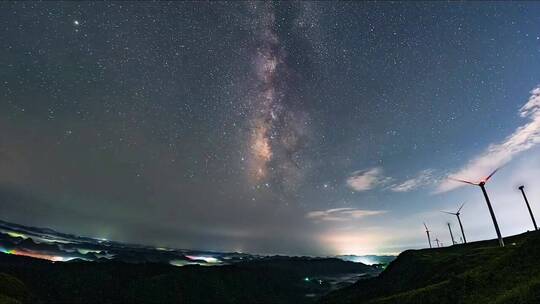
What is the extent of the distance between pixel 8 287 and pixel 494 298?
169195 millimetres

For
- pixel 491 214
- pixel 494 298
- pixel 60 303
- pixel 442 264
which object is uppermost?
pixel 491 214

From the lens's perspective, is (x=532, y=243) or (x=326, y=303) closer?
(x=532, y=243)

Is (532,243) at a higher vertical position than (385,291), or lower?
higher

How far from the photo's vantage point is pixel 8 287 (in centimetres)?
12612

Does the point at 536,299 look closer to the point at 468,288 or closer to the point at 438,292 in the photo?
the point at 468,288

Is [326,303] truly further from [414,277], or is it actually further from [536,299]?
[536,299]

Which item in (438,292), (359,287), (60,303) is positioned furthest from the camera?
(60,303)

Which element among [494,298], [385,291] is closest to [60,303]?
[385,291]

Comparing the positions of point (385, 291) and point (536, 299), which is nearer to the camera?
point (536, 299)

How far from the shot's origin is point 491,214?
341 ft

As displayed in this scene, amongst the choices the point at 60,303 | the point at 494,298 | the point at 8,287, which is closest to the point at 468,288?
the point at 494,298

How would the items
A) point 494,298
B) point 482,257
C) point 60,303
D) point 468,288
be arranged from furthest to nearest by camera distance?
point 60,303 < point 482,257 < point 468,288 < point 494,298

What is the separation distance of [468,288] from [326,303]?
88.7m

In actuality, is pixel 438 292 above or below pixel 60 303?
above
